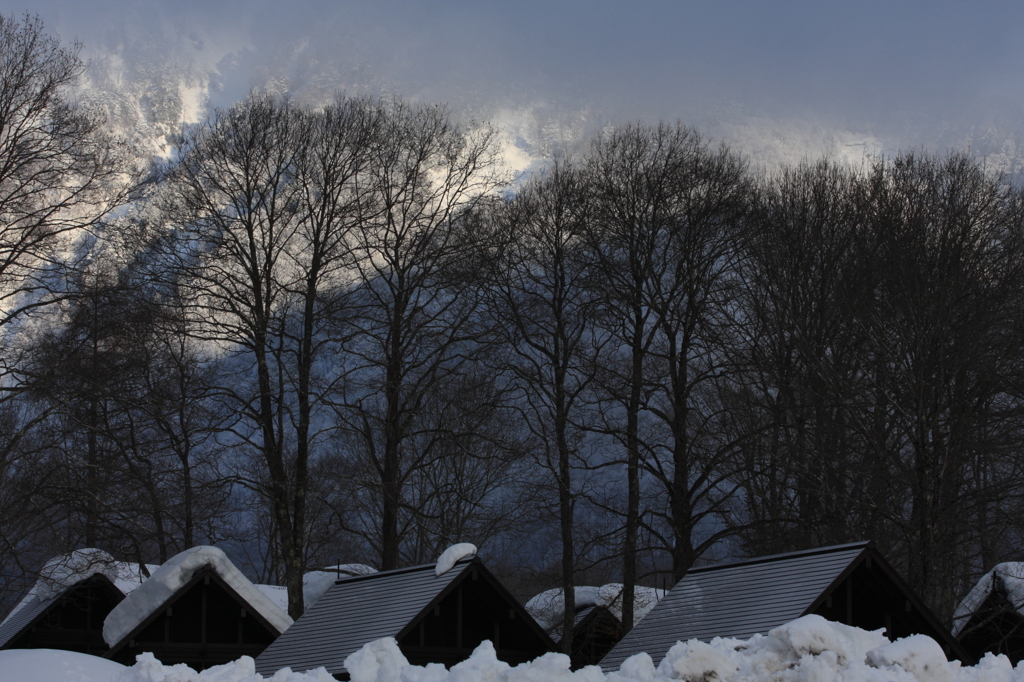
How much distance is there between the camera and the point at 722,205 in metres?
26.3

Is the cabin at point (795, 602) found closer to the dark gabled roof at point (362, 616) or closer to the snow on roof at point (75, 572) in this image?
the dark gabled roof at point (362, 616)

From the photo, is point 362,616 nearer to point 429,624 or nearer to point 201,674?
point 429,624

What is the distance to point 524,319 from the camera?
27.5m

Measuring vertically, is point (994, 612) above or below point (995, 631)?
above

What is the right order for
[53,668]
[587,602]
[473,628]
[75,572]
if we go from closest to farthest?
[53,668] → [473,628] → [75,572] → [587,602]

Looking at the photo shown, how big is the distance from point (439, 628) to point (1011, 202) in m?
18.9

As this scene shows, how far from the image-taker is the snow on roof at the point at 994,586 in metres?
20.2

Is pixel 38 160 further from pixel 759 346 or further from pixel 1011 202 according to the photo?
pixel 1011 202

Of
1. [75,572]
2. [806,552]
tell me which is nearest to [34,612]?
[75,572]

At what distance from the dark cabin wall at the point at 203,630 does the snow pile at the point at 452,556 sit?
583 centimetres

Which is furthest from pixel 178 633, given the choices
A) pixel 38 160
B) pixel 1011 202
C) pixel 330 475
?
pixel 1011 202

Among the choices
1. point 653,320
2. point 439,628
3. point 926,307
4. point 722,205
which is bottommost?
point 439,628

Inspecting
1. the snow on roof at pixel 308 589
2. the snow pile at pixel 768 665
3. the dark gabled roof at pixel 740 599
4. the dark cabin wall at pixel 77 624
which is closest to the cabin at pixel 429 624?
the dark gabled roof at pixel 740 599

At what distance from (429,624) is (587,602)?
14.5m
